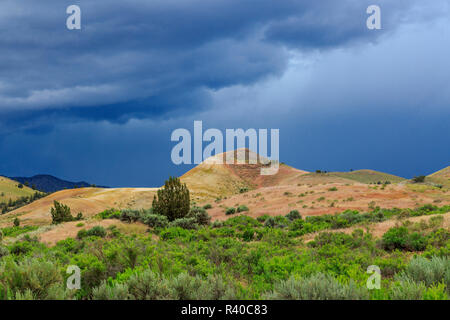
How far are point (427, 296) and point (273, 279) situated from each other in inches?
131

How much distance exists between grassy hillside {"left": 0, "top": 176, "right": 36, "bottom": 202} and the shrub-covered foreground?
370 ft

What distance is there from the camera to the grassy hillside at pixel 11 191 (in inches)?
4201

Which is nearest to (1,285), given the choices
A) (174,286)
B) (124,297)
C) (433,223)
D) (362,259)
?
(124,297)

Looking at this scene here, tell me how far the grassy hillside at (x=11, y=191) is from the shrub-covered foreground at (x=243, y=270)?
370ft

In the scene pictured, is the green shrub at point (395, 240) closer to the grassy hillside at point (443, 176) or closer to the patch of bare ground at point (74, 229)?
the patch of bare ground at point (74, 229)

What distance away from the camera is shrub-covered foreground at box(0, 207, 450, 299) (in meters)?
4.59

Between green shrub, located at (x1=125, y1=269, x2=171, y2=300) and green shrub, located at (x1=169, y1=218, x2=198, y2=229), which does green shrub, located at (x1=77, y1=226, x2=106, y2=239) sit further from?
green shrub, located at (x1=125, y1=269, x2=171, y2=300)

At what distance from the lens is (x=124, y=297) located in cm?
464

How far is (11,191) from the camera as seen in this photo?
368 feet

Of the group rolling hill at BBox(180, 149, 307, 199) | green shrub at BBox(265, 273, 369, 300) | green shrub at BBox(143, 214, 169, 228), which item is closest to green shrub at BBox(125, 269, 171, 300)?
green shrub at BBox(265, 273, 369, 300)

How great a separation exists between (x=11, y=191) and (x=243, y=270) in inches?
5062

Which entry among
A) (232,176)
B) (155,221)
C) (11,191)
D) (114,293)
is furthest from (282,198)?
(11,191)

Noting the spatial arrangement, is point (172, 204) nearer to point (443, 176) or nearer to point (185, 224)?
point (185, 224)
